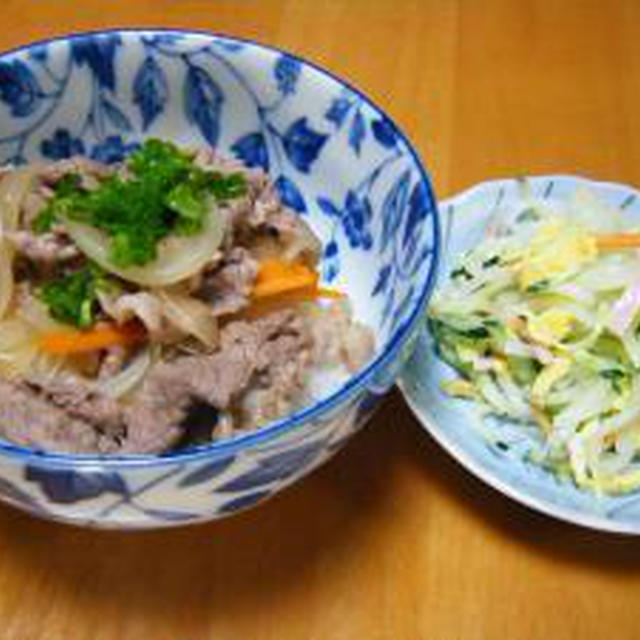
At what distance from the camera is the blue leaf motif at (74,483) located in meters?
0.72

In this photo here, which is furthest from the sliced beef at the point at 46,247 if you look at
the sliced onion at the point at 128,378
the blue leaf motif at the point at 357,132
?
the blue leaf motif at the point at 357,132

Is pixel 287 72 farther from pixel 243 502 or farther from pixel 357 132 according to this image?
pixel 243 502

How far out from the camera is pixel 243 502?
0.81 metres

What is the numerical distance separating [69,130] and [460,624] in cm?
69

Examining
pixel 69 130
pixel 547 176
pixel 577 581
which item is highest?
pixel 69 130

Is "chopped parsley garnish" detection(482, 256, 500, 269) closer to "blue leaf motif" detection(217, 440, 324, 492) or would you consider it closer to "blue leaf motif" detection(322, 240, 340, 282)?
"blue leaf motif" detection(322, 240, 340, 282)

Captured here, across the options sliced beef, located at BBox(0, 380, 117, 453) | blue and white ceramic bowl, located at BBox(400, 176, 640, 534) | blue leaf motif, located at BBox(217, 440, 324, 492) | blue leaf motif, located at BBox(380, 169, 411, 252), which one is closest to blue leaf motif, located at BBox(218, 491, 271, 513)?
blue leaf motif, located at BBox(217, 440, 324, 492)

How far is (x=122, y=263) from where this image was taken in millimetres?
908

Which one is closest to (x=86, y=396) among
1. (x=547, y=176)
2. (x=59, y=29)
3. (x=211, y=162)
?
(x=211, y=162)

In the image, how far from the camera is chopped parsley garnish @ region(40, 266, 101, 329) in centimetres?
94

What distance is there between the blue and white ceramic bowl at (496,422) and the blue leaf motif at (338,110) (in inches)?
8.2

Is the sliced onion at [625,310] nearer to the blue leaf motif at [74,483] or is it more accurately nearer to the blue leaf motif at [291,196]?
the blue leaf motif at [291,196]

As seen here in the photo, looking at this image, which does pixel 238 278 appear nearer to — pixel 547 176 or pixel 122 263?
pixel 122 263

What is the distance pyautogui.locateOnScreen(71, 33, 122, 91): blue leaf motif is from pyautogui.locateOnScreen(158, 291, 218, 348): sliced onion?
33 cm
